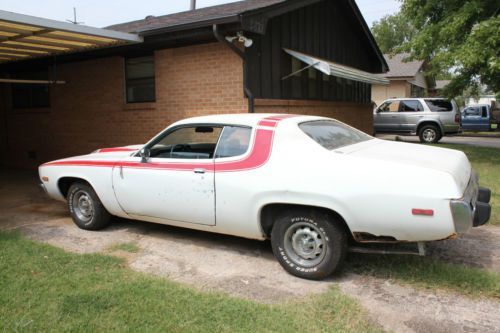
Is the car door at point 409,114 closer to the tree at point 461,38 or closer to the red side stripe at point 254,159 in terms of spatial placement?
the tree at point 461,38

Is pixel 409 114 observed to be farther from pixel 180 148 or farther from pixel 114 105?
pixel 180 148

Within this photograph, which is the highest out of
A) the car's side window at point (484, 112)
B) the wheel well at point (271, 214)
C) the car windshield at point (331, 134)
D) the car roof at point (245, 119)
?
the car's side window at point (484, 112)

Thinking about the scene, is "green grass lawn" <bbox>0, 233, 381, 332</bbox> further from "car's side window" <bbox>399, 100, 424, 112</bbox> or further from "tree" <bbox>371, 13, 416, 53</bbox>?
"tree" <bbox>371, 13, 416, 53</bbox>

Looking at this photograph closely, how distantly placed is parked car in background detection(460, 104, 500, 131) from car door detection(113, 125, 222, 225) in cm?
2312

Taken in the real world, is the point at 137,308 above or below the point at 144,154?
below

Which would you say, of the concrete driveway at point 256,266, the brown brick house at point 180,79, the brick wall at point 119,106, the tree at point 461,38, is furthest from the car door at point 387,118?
the concrete driveway at point 256,266

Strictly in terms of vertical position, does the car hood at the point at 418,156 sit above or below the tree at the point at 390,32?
below

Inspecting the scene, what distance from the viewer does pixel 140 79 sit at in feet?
31.1

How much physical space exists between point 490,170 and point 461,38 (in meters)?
3.61

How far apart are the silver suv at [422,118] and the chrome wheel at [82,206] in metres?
14.7

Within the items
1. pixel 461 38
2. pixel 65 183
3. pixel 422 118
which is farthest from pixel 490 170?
pixel 65 183

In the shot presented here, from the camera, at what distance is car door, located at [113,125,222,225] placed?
15.2 ft

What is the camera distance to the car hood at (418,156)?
12.3 feet

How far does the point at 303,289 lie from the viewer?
3941 millimetres
